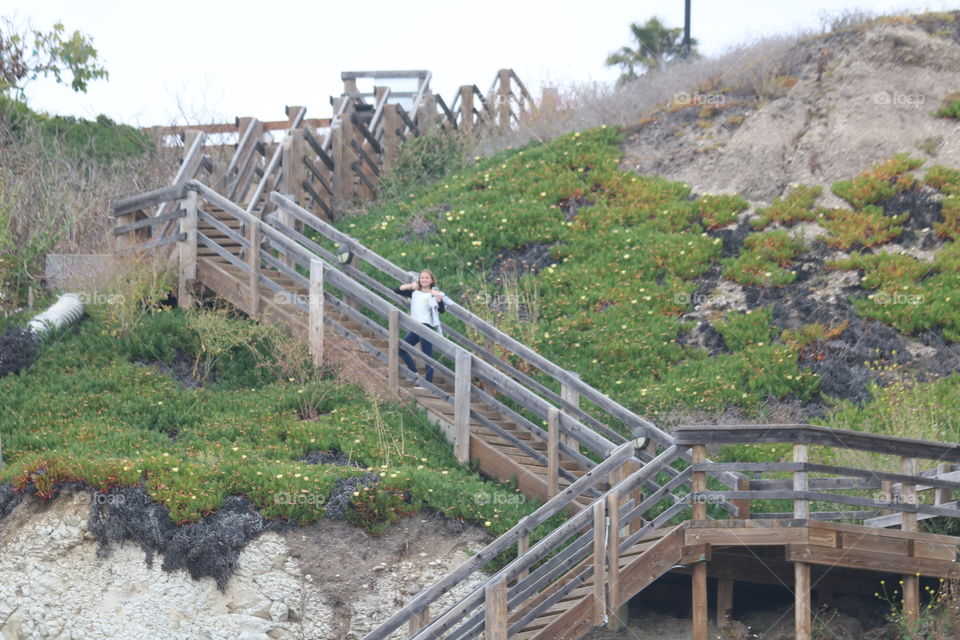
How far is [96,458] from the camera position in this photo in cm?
1273

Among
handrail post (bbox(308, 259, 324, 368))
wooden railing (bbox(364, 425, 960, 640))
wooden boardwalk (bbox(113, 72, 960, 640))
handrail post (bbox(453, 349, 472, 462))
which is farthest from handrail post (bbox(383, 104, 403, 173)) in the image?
wooden railing (bbox(364, 425, 960, 640))

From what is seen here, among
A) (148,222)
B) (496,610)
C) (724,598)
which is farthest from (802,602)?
(148,222)

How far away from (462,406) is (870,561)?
15.2 feet

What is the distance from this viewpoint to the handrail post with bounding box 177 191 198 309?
17.3 meters

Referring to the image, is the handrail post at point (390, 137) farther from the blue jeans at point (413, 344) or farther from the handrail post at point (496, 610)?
the handrail post at point (496, 610)

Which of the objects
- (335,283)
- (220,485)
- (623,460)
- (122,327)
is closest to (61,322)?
(122,327)

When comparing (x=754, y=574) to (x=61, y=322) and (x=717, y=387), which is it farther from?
(x=61, y=322)

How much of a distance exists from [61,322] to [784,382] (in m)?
9.52

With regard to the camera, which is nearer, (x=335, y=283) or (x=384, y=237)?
(x=335, y=283)

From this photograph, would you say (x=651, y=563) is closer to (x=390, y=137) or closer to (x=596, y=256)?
(x=596, y=256)

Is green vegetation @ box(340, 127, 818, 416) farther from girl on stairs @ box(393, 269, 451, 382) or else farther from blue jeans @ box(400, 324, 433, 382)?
girl on stairs @ box(393, 269, 451, 382)

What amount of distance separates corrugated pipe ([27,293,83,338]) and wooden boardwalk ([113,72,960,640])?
114 centimetres

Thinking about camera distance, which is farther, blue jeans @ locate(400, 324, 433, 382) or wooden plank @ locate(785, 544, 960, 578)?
blue jeans @ locate(400, 324, 433, 382)

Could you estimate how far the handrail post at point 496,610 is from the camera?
10.2m
